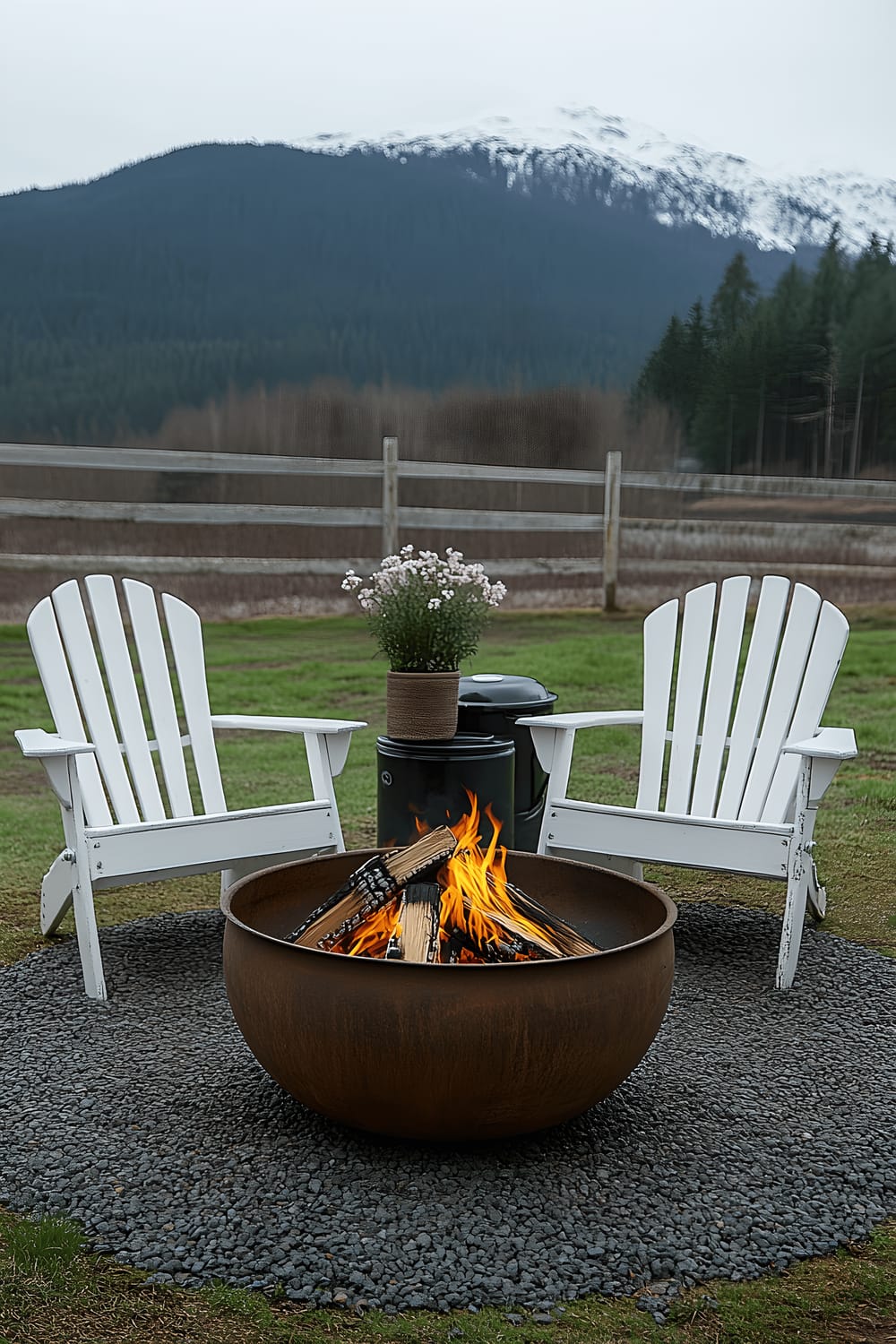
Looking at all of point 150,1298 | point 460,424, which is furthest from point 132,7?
point 150,1298

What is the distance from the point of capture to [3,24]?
9.46m

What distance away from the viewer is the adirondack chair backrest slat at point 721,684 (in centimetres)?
333

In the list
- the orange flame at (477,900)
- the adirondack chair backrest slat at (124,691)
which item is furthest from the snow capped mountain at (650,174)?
the orange flame at (477,900)

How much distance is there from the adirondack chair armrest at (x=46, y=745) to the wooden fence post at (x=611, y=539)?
7176 millimetres

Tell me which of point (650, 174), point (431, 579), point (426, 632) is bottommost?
point (426, 632)

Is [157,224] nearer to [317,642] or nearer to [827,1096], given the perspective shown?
[317,642]

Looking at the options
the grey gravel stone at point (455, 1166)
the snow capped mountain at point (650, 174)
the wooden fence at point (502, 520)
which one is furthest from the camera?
the snow capped mountain at point (650, 174)

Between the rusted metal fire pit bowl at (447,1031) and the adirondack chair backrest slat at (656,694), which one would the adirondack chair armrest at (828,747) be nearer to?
the adirondack chair backrest slat at (656,694)

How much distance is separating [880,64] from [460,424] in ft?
14.0

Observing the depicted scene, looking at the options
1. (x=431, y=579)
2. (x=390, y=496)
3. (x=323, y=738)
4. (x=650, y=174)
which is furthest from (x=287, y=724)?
(x=650, y=174)

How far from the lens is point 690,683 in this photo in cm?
339

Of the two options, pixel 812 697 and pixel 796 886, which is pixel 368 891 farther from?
pixel 812 697

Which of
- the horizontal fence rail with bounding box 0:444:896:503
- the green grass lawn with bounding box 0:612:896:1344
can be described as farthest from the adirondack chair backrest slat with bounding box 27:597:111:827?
the horizontal fence rail with bounding box 0:444:896:503

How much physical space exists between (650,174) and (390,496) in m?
9.88
